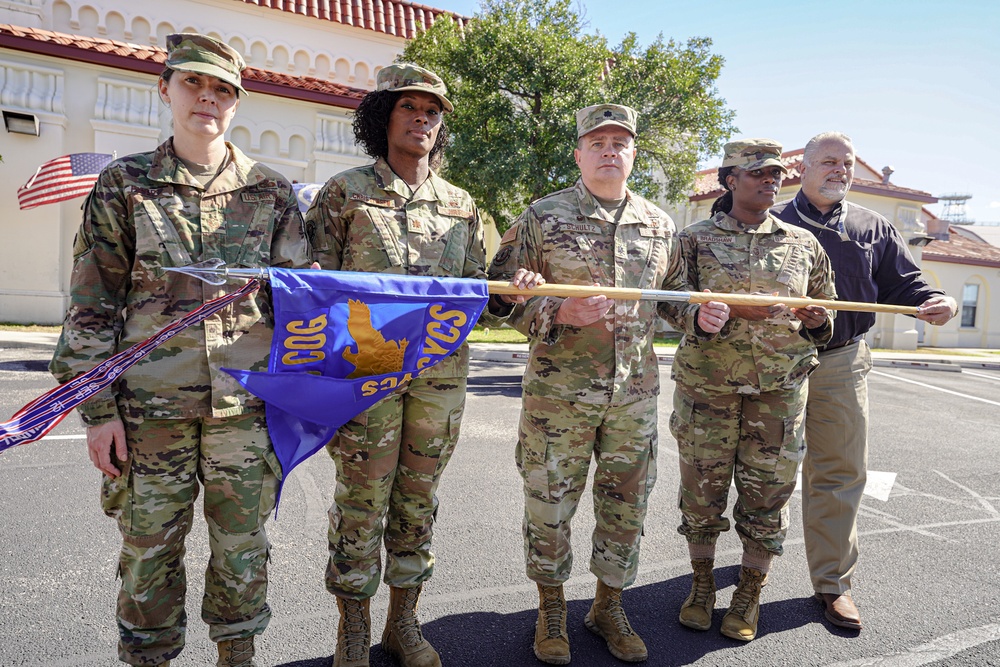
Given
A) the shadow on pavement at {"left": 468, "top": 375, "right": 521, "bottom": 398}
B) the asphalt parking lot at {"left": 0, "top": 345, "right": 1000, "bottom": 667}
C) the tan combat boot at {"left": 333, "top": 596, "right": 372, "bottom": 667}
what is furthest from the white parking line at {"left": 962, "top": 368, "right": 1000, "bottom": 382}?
the tan combat boot at {"left": 333, "top": 596, "right": 372, "bottom": 667}

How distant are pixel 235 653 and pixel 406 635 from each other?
2.16 ft

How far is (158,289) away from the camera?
216 cm

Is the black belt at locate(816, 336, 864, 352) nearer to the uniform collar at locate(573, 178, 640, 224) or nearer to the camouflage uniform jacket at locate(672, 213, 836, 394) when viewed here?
the camouflage uniform jacket at locate(672, 213, 836, 394)

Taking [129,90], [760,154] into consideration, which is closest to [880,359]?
[760,154]

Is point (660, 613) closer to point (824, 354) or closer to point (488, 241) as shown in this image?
point (824, 354)

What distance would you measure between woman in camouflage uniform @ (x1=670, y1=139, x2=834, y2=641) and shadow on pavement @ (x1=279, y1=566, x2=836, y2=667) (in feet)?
0.38

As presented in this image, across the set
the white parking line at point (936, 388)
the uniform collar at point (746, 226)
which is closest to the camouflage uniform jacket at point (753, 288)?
the uniform collar at point (746, 226)

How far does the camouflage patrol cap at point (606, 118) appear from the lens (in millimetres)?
2730

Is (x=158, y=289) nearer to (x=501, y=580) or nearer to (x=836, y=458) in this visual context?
(x=501, y=580)

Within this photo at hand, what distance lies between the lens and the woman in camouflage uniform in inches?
119

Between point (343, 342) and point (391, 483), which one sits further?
point (391, 483)

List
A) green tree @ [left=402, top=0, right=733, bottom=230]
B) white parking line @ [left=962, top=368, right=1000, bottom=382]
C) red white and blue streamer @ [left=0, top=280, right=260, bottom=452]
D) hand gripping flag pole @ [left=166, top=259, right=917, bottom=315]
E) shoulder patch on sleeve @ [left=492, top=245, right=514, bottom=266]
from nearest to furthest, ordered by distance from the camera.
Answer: red white and blue streamer @ [left=0, top=280, right=260, bottom=452] < hand gripping flag pole @ [left=166, top=259, right=917, bottom=315] < shoulder patch on sleeve @ [left=492, top=245, right=514, bottom=266] < green tree @ [left=402, top=0, right=733, bottom=230] < white parking line @ [left=962, top=368, right=1000, bottom=382]

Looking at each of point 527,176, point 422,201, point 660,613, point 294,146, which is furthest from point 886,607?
point 294,146

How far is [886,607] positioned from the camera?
3.24 metres
